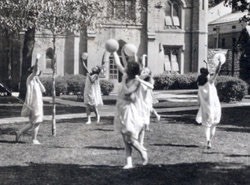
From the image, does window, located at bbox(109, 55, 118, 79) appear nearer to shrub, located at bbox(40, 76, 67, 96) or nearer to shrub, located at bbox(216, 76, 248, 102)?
shrub, located at bbox(40, 76, 67, 96)

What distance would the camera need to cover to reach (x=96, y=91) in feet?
50.5

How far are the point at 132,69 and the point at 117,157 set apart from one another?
2047 millimetres

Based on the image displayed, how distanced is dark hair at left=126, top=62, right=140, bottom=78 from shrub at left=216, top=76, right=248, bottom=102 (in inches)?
637

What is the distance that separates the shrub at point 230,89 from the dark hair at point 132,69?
16.2 m

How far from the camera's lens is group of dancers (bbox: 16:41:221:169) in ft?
28.0

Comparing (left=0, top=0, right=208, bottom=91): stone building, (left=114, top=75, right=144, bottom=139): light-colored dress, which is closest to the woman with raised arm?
(left=114, top=75, right=144, bottom=139): light-colored dress

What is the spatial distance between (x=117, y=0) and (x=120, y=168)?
16.7 m

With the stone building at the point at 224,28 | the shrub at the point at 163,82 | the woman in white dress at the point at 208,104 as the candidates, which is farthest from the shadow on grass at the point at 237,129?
the stone building at the point at 224,28

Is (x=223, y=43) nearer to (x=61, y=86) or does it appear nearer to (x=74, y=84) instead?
(x=74, y=84)

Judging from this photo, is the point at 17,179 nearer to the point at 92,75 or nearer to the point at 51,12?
the point at 51,12

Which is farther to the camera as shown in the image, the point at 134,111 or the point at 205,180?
the point at 134,111

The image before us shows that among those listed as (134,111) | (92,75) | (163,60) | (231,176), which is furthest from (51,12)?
(163,60)

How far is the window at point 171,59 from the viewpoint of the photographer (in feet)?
121

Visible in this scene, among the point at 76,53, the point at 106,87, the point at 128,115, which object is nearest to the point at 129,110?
the point at 128,115
